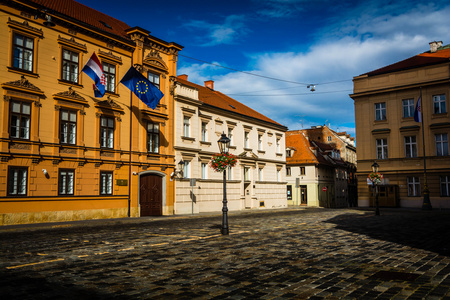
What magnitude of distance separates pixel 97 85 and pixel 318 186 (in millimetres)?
40940

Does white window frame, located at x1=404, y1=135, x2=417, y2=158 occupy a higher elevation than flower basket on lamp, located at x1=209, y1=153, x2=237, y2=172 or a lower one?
higher

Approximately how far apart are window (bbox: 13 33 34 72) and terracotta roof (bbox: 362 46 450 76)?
3366 cm

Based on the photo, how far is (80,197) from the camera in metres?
23.0

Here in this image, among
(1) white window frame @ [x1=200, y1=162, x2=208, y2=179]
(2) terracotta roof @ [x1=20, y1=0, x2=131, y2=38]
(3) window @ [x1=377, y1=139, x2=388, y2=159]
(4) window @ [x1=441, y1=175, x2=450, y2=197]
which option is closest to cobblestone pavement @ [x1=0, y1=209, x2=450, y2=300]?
(2) terracotta roof @ [x1=20, y1=0, x2=131, y2=38]

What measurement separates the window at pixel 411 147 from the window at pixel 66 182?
31.5m

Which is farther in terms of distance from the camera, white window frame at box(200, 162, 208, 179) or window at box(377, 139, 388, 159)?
window at box(377, 139, 388, 159)

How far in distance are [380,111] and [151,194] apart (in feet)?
86.6

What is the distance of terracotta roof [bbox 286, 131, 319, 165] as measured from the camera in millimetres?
56525

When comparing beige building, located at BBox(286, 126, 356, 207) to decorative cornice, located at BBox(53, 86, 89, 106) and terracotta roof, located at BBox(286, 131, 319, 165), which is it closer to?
terracotta roof, located at BBox(286, 131, 319, 165)

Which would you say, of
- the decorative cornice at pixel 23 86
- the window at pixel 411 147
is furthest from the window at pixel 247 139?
the decorative cornice at pixel 23 86

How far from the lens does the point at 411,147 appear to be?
126 feet

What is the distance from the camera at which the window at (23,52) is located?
67.8 ft

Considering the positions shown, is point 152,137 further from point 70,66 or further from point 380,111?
point 380,111

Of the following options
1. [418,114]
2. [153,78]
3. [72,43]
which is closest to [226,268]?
[72,43]
